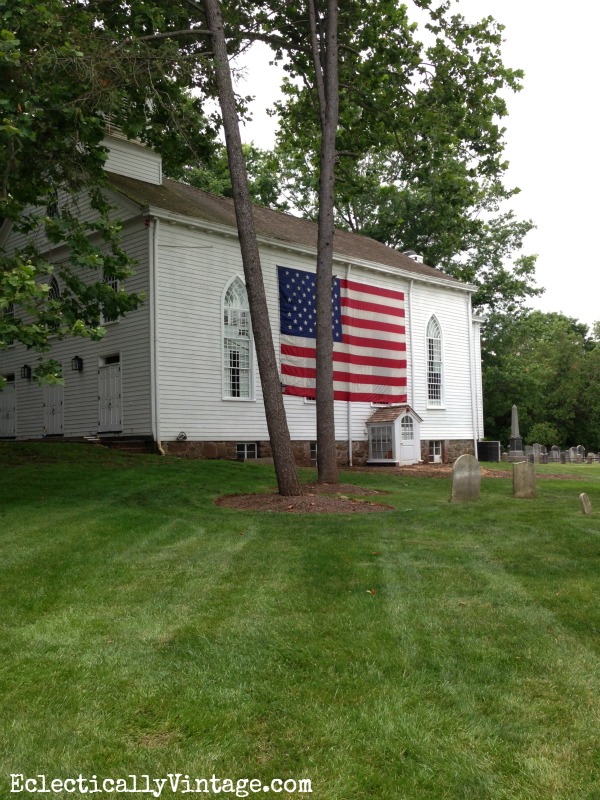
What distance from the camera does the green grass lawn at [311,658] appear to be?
2.98 metres

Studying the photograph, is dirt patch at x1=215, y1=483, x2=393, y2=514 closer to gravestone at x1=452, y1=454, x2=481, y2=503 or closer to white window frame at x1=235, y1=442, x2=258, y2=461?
gravestone at x1=452, y1=454, x2=481, y2=503

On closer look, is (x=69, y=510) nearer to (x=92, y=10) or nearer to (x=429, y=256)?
(x=92, y=10)

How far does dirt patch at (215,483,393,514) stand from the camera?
35.6 feet

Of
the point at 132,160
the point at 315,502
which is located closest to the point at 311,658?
the point at 315,502

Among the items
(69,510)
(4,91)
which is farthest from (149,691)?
(4,91)

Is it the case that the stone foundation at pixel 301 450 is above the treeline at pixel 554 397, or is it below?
below

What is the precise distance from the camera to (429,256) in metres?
36.3

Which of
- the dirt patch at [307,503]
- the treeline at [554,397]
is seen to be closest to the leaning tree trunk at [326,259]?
the dirt patch at [307,503]

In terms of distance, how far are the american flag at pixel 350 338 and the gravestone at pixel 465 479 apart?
844 centimetres

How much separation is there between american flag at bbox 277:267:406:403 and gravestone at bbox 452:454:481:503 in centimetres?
844

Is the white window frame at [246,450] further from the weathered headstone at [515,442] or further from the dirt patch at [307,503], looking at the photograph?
the weathered headstone at [515,442]

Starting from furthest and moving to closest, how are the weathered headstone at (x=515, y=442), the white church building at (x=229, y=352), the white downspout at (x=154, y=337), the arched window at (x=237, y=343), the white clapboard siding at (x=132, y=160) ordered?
the weathered headstone at (x=515, y=442)
the white clapboard siding at (x=132, y=160)
the arched window at (x=237, y=343)
the white church building at (x=229, y=352)
the white downspout at (x=154, y=337)

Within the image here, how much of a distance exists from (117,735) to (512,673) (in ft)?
7.09

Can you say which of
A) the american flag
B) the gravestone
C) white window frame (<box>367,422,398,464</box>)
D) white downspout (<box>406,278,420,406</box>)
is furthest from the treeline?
the gravestone
